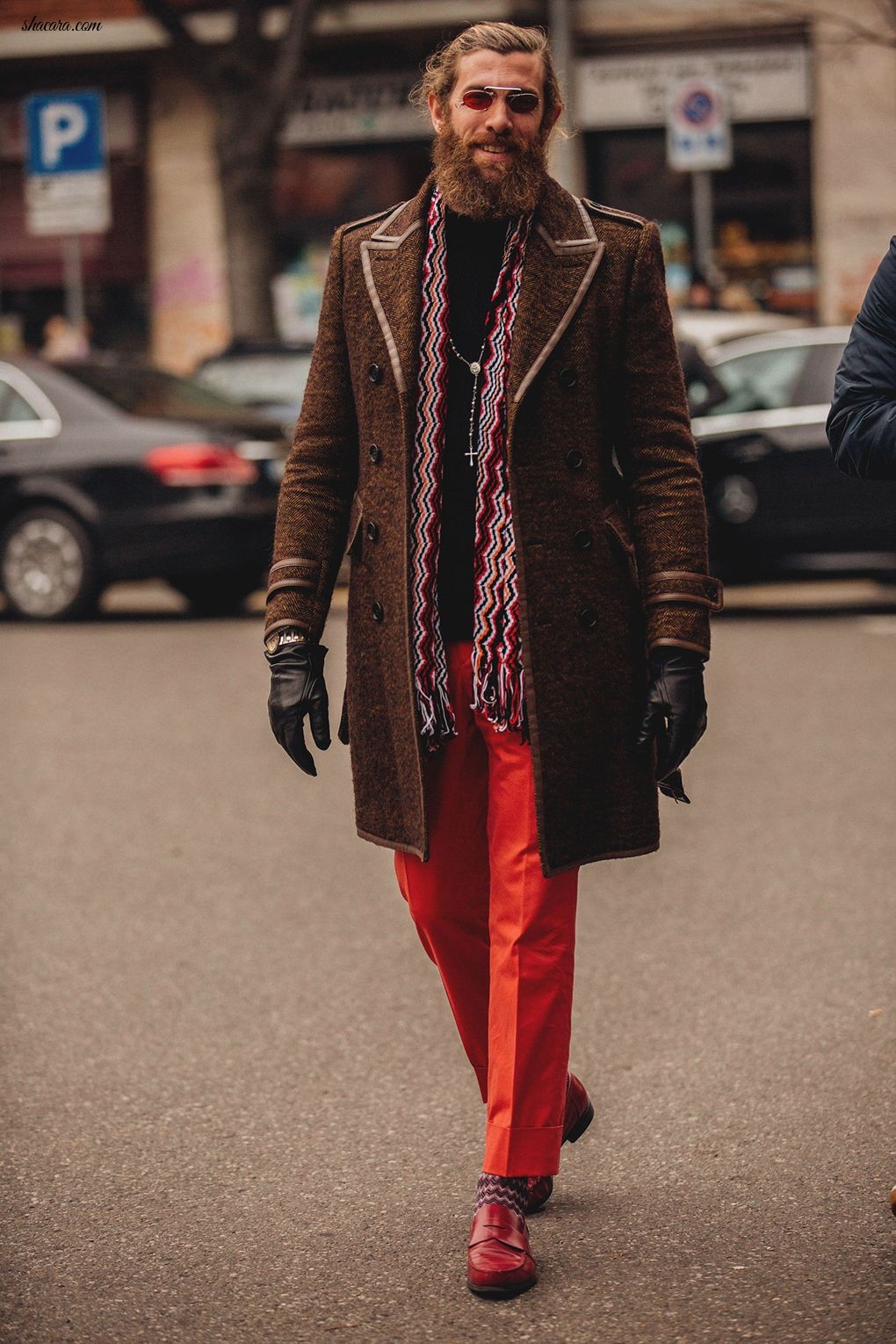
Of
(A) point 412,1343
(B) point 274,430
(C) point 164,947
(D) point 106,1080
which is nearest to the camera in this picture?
(A) point 412,1343

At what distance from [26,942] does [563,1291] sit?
9.11 ft

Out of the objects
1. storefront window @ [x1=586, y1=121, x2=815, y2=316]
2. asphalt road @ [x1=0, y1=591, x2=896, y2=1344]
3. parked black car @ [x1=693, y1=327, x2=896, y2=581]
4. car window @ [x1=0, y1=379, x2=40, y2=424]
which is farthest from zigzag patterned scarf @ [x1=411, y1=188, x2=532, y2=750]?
storefront window @ [x1=586, y1=121, x2=815, y2=316]

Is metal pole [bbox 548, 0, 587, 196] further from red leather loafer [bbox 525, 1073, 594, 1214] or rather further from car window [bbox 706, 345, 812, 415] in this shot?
red leather loafer [bbox 525, 1073, 594, 1214]

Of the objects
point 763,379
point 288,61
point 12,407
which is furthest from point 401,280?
point 288,61

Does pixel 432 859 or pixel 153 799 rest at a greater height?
pixel 432 859

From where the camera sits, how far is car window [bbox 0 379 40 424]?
13.2 m

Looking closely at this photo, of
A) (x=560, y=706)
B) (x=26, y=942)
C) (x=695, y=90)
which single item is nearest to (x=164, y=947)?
(x=26, y=942)

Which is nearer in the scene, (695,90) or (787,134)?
(695,90)

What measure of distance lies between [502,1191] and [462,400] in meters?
1.30

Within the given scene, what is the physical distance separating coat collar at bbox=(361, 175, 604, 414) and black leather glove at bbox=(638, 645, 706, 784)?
488 millimetres

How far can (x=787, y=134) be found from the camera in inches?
932

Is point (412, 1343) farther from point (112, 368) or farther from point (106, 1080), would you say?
point (112, 368)

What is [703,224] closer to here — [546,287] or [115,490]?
[115,490]

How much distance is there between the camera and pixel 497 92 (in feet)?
11.7
